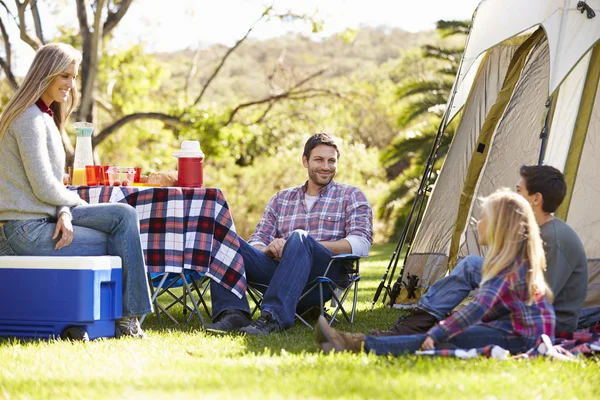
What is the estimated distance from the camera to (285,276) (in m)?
4.11

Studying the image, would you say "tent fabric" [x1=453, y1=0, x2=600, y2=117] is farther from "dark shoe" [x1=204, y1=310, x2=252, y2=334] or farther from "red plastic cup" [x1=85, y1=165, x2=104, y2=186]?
"red plastic cup" [x1=85, y1=165, x2=104, y2=186]

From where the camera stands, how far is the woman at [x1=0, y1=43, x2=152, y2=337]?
361 cm

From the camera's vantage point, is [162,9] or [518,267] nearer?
[518,267]

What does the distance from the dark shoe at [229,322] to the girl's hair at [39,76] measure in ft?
4.25

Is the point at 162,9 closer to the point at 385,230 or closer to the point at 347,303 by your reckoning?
the point at 385,230

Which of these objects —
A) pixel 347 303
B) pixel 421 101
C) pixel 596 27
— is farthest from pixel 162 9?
pixel 596 27

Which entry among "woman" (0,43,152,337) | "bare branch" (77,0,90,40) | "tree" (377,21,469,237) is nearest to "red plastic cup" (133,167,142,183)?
"woman" (0,43,152,337)

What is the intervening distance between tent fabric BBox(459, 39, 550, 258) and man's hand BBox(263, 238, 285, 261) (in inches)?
50.6

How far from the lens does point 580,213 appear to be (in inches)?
172

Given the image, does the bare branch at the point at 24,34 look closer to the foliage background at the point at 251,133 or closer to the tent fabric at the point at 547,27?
the foliage background at the point at 251,133

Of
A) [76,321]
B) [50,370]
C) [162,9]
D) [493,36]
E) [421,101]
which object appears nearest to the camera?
[50,370]

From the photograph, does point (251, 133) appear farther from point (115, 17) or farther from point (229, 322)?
point (229, 322)

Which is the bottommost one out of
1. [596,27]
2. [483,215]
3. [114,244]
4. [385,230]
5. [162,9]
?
[385,230]

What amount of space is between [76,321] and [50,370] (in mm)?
640
